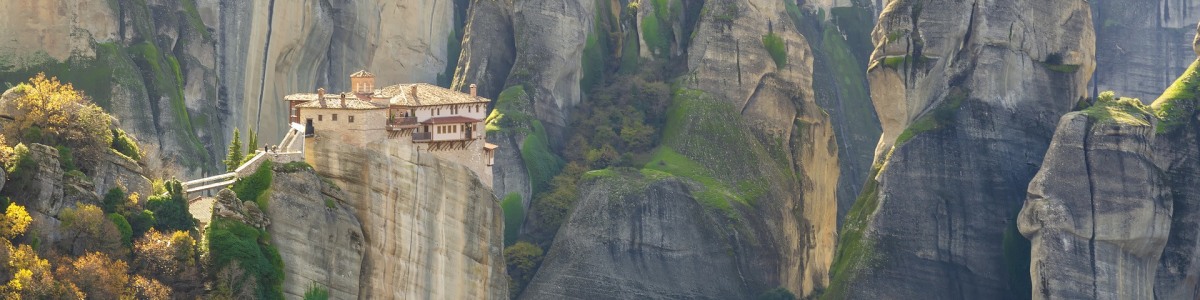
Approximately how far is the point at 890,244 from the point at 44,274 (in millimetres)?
53545

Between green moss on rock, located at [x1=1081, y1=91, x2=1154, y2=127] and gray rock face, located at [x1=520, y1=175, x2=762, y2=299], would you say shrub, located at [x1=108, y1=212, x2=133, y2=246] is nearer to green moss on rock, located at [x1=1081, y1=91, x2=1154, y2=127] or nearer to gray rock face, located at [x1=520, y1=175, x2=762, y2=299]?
gray rock face, located at [x1=520, y1=175, x2=762, y2=299]

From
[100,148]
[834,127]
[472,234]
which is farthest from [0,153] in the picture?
[834,127]

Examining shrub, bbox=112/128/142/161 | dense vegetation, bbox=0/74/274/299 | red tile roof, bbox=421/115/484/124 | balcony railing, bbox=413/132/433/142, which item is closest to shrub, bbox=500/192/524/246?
red tile roof, bbox=421/115/484/124

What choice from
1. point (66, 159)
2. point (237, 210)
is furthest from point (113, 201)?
point (237, 210)

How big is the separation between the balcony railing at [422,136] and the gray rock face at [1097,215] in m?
32.5

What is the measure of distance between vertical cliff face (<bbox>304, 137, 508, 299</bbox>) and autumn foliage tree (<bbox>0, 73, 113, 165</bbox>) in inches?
Result: 317

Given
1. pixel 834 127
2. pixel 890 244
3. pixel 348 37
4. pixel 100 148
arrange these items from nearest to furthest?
pixel 100 148 → pixel 890 244 → pixel 348 37 → pixel 834 127

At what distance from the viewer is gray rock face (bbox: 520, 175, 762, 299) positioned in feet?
488

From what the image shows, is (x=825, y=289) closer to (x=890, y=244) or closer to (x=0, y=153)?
(x=890, y=244)

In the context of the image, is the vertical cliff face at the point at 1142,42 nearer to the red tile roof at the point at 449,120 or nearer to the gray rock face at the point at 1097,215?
the gray rock face at the point at 1097,215

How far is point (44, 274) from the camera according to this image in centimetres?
10100

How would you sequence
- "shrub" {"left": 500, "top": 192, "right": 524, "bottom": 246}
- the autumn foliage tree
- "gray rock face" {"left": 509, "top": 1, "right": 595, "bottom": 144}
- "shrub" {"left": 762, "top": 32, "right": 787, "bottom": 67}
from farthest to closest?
"shrub" {"left": 762, "top": 32, "right": 787, "bottom": 67} < "gray rock face" {"left": 509, "top": 1, "right": 595, "bottom": 144} < "shrub" {"left": 500, "top": 192, "right": 524, "bottom": 246} < the autumn foliage tree

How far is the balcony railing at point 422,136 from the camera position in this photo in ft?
385

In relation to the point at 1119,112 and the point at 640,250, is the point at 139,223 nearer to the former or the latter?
the point at 640,250
